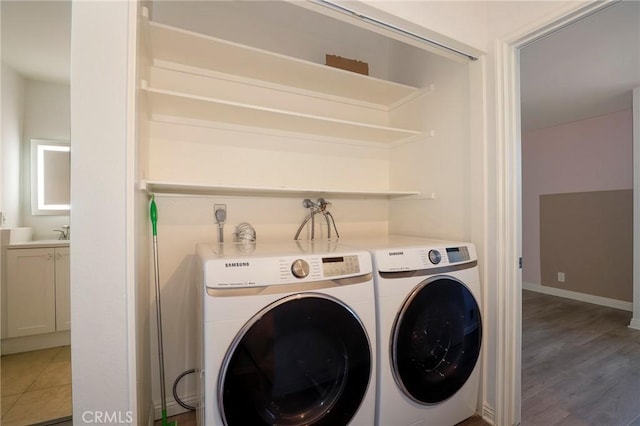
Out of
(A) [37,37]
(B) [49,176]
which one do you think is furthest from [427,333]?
(A) [37,37]

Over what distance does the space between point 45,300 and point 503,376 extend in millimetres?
2212

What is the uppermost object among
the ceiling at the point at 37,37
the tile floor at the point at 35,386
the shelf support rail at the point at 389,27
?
the shelf support rail at the point at 389,27

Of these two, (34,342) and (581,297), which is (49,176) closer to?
(34,342)

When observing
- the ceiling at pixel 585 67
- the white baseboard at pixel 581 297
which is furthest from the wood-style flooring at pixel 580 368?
the ceiling at pixel 585 67

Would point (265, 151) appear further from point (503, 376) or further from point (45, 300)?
point (503, 376)

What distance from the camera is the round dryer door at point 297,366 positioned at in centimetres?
98

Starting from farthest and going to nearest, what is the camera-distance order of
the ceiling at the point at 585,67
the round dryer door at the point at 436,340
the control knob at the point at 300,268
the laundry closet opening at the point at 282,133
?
the ceiling at the point at 585,67 < the laundry closet opening at the point at 282,133 < the round dryer door at the point at 436,340 < the control knob at the point at 300,268

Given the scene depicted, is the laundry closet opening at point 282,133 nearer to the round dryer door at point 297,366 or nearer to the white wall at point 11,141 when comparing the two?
the white wall at point 11,141

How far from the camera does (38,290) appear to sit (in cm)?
123

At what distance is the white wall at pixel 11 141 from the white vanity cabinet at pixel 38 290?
16cm

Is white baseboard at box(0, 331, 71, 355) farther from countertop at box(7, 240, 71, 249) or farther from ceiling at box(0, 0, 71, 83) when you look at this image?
ceiling at box(0, 0, 71, 83)

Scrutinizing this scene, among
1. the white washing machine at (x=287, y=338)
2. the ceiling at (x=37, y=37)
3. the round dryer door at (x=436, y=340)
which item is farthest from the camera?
the round dryer door at (x=436, y=340)

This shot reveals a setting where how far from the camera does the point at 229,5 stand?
181cm

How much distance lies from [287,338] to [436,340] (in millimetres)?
775
